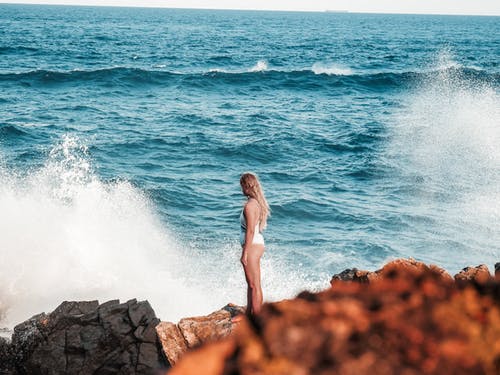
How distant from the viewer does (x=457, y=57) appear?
62.1m

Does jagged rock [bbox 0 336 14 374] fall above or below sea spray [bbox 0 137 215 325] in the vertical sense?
above

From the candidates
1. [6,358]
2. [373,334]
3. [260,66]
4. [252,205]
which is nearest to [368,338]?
[373,334]

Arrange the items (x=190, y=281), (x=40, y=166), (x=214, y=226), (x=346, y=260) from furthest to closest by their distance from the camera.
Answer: (x=40, y=166) < (x=214, y=226) < (x=346, y=260) < (x=190, y=281)

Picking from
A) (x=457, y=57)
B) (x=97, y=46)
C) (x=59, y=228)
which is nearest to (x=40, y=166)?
(x=59, y=228)

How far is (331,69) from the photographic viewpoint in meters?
49.2

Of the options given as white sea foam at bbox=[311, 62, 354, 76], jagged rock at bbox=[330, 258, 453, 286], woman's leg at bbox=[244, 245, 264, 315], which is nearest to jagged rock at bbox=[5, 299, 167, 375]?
woman's leg at bbox=[244, 245, 264, 315]

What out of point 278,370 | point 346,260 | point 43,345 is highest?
point 278,370

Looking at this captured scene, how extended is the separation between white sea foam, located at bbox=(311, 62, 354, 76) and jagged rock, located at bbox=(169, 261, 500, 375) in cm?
4602

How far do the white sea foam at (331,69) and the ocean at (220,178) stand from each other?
204 centimetres

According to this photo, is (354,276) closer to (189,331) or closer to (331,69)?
(189,331)

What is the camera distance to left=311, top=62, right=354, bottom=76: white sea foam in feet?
154

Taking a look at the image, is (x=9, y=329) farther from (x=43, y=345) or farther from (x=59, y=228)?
(x=59, y=228)

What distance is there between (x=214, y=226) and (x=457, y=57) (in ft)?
180

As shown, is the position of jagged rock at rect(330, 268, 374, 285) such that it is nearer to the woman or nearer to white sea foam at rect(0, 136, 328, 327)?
the woman
